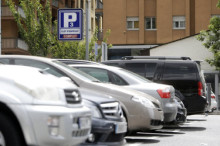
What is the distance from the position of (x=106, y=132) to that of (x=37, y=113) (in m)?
2.45

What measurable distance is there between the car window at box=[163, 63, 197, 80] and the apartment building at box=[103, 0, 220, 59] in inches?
1333

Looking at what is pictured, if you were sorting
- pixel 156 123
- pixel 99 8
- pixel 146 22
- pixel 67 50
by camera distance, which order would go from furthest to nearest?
pixel 99 8 < pixel 146 22 < pixel 67 50 < pixel 156 123

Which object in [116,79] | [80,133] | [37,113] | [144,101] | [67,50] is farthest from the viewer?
[67,50]

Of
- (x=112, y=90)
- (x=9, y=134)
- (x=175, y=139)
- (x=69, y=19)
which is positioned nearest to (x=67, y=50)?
(x=69, y=19)

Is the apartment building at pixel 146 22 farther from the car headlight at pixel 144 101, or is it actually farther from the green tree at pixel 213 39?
the car headlight at pixel 144 101

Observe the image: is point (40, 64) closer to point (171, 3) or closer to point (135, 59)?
point (135, 59)

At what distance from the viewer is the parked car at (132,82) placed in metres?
12.9

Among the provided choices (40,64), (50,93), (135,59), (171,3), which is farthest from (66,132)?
(171,3)

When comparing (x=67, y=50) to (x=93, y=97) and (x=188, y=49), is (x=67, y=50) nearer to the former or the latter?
(x=188, y=49)

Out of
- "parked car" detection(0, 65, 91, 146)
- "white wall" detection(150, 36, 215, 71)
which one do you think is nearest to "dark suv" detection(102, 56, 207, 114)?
"parked car" detection(0, 65, 91, 146)

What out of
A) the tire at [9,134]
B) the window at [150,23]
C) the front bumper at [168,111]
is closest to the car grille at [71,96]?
the tire at [9,134]

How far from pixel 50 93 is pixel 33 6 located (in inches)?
1116

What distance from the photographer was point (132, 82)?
1308 cm

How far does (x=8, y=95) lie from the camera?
666 centimetres
